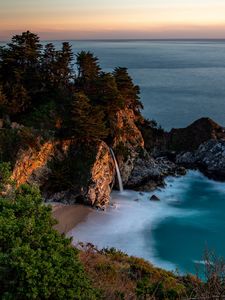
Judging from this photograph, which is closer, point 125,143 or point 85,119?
point 85,119

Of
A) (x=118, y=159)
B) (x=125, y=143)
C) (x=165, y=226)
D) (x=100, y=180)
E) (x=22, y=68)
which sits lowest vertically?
(x=165, y=226)

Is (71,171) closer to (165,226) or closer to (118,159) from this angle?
(118,159)

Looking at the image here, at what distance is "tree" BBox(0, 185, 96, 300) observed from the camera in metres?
7.99

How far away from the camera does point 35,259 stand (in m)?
8.23

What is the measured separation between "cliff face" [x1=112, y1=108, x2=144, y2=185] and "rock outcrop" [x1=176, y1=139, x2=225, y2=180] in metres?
6.95

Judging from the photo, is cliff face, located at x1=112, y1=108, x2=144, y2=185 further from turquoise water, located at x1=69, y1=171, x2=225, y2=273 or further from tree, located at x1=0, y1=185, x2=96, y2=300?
tree, located at x1=0, y1=185, x2=96, y2=300

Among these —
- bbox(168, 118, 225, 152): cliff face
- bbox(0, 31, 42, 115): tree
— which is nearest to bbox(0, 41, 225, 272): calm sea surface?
bbox(168, 118, 225, 152): cliff face

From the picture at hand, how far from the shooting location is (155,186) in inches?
1335

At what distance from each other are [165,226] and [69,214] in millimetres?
6551

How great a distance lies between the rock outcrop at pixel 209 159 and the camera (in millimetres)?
38375

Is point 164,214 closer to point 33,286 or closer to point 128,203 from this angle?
point 128,203

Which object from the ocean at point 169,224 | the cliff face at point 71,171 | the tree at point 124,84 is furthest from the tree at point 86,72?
the ocean at point 169,224

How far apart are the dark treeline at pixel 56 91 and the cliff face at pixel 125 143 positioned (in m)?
0.95

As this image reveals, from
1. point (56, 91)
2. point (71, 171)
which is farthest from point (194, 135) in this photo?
point (71, 171)
